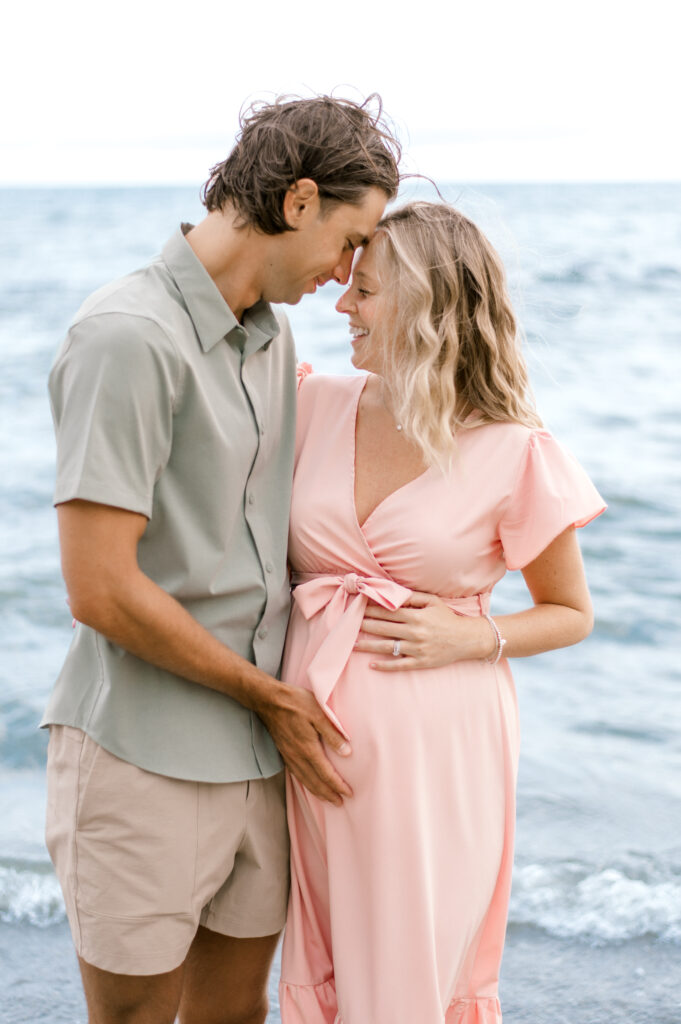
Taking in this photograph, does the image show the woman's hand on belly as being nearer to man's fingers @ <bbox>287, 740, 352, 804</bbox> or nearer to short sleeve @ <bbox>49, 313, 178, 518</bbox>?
man's fingers @ <bbox>287, 740, 352, 804</bbox>

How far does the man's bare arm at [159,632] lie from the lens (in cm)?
184

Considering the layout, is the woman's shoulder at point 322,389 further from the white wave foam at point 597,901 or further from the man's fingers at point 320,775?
the white wave foam at point 597,901

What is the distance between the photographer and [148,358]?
185cm

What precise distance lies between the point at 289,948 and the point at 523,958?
1.41 m

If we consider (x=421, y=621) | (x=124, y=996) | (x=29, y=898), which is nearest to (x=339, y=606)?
(x=421, y=621)

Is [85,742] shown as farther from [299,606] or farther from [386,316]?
[386,316]

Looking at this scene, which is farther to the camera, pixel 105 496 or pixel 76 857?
pixel 76 857

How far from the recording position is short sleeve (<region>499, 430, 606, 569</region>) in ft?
7.30

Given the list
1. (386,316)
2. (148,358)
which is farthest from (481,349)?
(148,358)

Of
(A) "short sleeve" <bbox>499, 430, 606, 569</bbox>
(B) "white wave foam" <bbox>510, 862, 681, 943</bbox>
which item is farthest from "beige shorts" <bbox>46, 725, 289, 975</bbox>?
(B) "white wave foam" <bbox>510, 862, 681, 943</bbox>

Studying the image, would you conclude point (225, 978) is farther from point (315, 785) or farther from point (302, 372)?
point (302, 372)

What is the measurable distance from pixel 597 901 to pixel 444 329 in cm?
241

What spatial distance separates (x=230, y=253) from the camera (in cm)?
208

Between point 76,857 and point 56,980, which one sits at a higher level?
point 76,857
